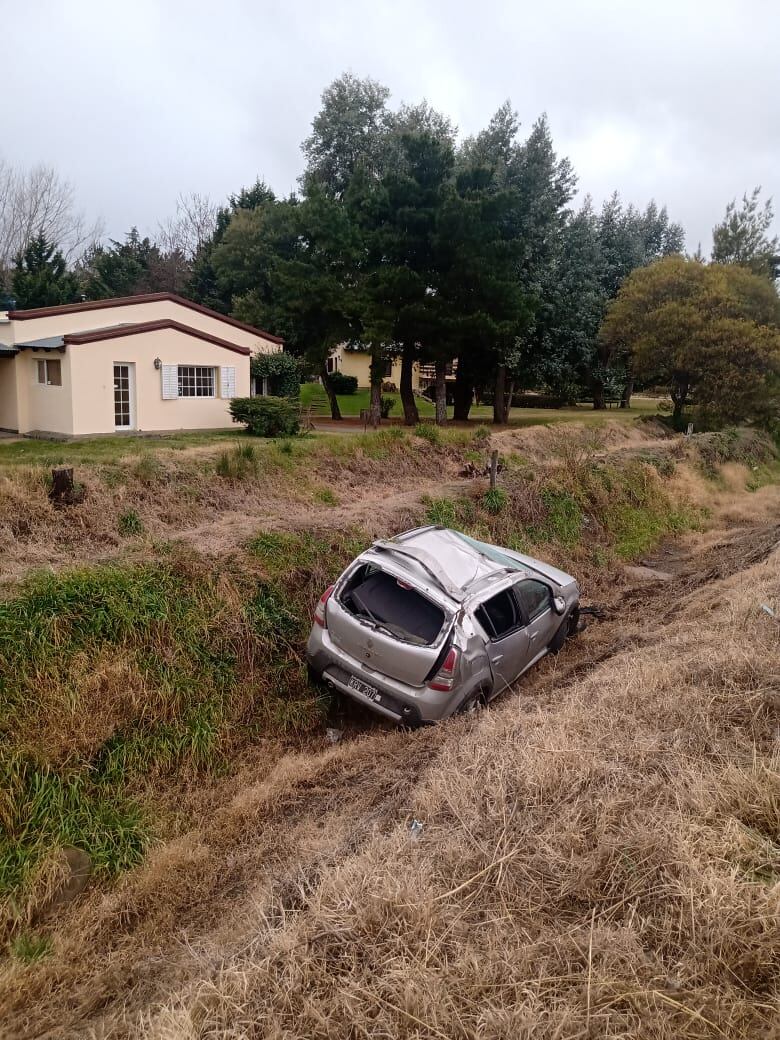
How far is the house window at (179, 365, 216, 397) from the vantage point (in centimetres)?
1966

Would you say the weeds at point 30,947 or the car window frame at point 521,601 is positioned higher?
the car window frame at point 521,601

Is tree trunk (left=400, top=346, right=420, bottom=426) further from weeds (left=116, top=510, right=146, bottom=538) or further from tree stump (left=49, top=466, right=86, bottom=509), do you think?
tree stump (left=49, top=466, right=86, bottom=509)

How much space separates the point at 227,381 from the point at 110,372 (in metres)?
3.73

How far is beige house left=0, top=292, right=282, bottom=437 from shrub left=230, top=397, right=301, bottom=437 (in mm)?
2113

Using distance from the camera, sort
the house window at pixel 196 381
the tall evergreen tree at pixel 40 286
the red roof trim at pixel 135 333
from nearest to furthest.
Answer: the red roof trim at pixel 135 333 < the house window at pixel 196 381 < the tall evergreen tree at pixel 40 286

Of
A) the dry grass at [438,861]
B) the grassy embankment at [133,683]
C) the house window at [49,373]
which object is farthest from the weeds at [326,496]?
the house window at [49,373]

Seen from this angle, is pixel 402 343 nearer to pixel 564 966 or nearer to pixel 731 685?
pixel 731 685

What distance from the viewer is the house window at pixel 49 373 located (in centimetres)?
1738

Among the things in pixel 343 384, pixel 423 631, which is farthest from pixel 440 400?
pixel 423 631

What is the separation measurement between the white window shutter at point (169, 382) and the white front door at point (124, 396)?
2.75 ft

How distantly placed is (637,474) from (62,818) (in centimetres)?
1529

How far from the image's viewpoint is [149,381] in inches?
732

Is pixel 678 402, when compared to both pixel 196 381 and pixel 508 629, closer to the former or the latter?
pixel 196 381

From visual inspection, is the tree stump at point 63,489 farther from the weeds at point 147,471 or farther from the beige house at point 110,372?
the beige house at point 110,372
